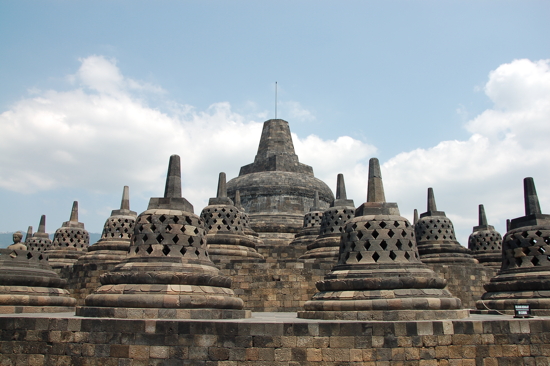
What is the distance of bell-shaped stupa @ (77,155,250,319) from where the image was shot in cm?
861

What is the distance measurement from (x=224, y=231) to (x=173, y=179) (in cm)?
804

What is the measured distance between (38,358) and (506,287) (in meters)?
10.2

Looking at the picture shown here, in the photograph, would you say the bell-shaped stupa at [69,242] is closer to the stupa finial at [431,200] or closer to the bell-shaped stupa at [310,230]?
the bell-shaped stupa at [310,230]

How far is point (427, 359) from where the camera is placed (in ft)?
24.8

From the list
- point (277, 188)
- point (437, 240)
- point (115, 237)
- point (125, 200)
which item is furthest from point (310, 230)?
point (115, 237)

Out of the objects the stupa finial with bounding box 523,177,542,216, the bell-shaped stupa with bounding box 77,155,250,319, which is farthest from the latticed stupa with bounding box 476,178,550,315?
the bell-shaped stupa with bounding box 77,155,250,319

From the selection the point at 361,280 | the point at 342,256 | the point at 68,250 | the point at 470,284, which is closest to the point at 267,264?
the point at 342,256

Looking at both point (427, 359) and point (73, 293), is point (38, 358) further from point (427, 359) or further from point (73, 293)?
point (73, 293)

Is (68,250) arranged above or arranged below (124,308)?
above

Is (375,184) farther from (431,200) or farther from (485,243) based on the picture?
(485,243)

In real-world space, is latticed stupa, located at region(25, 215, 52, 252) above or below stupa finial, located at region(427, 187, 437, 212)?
below

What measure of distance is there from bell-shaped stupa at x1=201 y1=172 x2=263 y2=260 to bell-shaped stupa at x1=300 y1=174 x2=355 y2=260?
2.23 meters

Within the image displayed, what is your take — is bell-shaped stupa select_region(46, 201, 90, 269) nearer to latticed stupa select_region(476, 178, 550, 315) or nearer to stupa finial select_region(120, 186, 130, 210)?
stupa finial select_region(120, 186, 130, 210)

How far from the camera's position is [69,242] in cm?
2381
